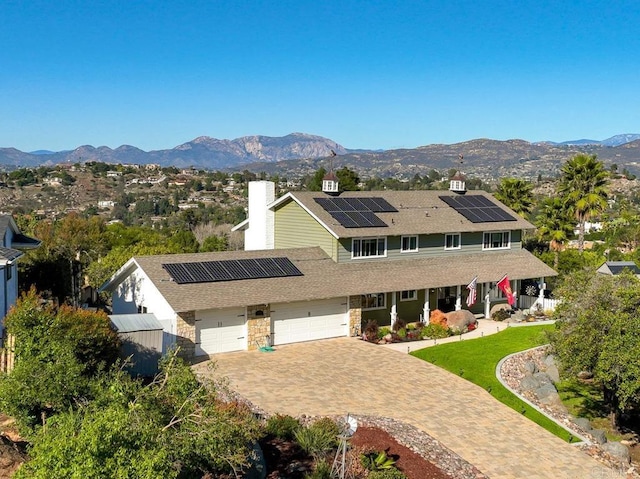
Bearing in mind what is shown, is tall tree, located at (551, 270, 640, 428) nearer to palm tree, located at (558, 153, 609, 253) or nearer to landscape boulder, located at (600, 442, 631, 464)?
landscape boulder, located at (600, 442, 631, 464)

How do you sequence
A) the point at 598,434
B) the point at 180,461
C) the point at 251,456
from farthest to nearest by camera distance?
the point at 598,434 < the point at 251,456 < the point at 180,461

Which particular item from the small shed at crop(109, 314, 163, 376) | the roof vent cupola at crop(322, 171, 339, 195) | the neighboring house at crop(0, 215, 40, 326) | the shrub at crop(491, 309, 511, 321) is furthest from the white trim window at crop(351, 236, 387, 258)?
the neighboring house at crop(0, 215, 40, 326)

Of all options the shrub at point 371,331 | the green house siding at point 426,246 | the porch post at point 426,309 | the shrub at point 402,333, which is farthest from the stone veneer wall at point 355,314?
the porch post at point 426,309

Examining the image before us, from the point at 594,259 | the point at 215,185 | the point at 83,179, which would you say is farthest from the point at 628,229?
the point at 83,179

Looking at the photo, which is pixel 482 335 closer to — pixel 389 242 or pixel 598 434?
pixel 389 242

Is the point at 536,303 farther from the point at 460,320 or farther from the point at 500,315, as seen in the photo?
the point at 460,320

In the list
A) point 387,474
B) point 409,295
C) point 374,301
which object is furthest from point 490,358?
point 387,474
